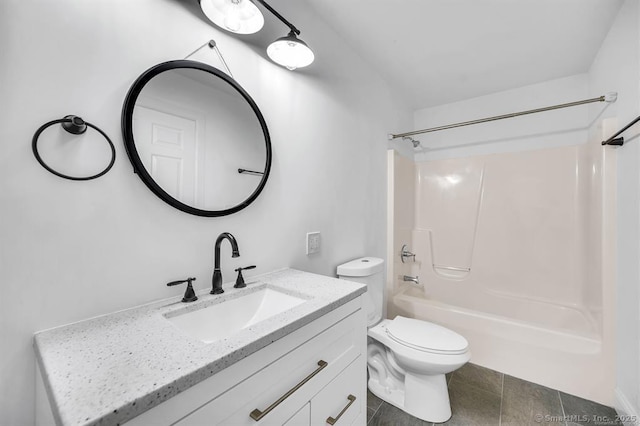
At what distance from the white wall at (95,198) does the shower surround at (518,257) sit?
1451mm

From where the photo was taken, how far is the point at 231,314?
101cm

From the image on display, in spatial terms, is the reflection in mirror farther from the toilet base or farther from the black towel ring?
the toilet base

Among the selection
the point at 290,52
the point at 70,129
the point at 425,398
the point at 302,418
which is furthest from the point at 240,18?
the point at 425,398

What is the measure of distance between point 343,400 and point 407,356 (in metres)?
0.66

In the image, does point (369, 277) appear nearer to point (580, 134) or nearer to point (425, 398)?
point (425, 398)

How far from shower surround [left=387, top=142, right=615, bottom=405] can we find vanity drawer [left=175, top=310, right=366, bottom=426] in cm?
147

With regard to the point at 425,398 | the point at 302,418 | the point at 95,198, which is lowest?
the point at 425,398

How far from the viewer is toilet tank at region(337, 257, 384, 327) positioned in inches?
64.8

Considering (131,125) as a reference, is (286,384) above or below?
below

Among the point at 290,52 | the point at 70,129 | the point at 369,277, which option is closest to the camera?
the point at 70,129

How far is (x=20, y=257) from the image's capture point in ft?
2.16

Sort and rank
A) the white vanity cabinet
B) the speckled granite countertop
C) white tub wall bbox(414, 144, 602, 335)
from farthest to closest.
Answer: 1. white tub wall bbox(414, 144, 602, 335)
2. the white vanity cabinet
3. the speckled granite countertop

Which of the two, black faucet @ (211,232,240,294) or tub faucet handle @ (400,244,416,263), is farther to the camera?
tub faucet handle @ (400,244,416,263)

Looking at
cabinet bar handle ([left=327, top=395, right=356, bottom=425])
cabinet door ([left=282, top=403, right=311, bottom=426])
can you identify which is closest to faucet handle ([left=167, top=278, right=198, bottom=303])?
cabinet door ([left=282, top=403, right=311, bottom=426])
